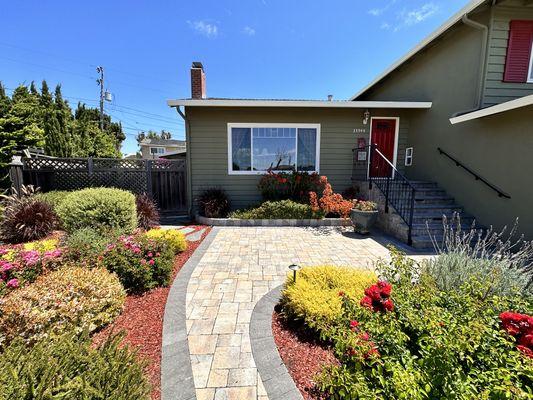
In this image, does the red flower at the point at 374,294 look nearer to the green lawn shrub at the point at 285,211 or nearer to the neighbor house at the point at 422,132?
the neighbor house at the point at 422,132

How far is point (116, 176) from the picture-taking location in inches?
313

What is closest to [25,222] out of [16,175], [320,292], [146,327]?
[16,175]

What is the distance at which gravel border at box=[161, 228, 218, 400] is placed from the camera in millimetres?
1772

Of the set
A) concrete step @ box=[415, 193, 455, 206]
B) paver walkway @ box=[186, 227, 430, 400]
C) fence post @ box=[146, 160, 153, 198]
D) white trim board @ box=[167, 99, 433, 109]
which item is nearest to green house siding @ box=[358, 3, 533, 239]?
concrete step @ box=[415, 193, 455, 206]

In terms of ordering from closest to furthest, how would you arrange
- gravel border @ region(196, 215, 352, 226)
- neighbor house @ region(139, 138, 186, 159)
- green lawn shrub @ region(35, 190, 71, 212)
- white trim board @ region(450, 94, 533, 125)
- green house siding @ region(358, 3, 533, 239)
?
white trim board @ region(450, 94, 533, 125), green house siding @ region(358, 3, 533, 239), green lawn shrub @ region(35, 190, 71, 212), gravel border @ region(196, 215, 352, 226), neighbor house @ region(139, 138, 186, 159)

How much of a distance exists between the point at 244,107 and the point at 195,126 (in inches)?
67.0

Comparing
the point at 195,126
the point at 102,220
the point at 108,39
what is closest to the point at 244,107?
the point at 195,126

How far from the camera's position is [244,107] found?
7.64 meters

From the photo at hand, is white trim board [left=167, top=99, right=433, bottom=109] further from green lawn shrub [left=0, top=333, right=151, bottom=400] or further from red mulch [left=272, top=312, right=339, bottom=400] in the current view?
green lawn shrub [left=0, top=333, right=151, bottom=400]

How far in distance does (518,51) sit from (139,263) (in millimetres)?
9447

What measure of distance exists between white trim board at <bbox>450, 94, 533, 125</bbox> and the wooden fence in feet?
26.2

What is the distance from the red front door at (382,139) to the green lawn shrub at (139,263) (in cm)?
725

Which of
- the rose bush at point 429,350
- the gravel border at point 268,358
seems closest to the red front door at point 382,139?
the rose bush at point 429,350

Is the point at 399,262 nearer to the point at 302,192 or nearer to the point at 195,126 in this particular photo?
the point at 302,192
